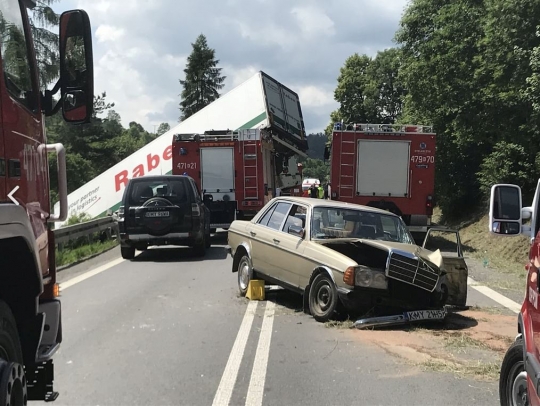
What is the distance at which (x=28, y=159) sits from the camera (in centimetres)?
365

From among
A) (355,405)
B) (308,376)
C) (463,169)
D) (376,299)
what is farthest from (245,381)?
(463,169)

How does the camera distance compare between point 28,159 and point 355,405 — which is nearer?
point 28,159

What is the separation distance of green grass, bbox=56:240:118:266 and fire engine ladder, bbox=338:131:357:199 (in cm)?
676

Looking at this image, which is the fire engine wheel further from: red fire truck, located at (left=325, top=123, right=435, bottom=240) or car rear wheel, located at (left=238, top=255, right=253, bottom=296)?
red fire truck, located at (left=325, top=123, right=435, bottom=240)

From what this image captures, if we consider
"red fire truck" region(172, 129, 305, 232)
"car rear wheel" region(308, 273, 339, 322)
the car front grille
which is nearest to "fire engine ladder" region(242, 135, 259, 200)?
"red fire truck" region(172, 129, 305, 232)

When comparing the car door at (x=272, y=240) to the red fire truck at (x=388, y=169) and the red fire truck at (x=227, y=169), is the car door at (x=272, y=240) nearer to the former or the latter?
the red fire truck at (x=388, y=169)

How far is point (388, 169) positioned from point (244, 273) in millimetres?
8490

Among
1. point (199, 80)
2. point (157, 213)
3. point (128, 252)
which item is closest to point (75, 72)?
point (157, 213)

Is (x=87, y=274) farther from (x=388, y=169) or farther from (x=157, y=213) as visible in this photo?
(x=388, y=169)

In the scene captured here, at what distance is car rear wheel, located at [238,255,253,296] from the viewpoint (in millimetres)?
9617

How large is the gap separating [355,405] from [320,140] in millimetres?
180007

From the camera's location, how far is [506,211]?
396 cm

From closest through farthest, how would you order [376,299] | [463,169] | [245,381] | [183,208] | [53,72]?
[53,72] → [245,381] → [376,299] → [183,208] → [463,169]

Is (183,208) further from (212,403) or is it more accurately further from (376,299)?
(212,403)
